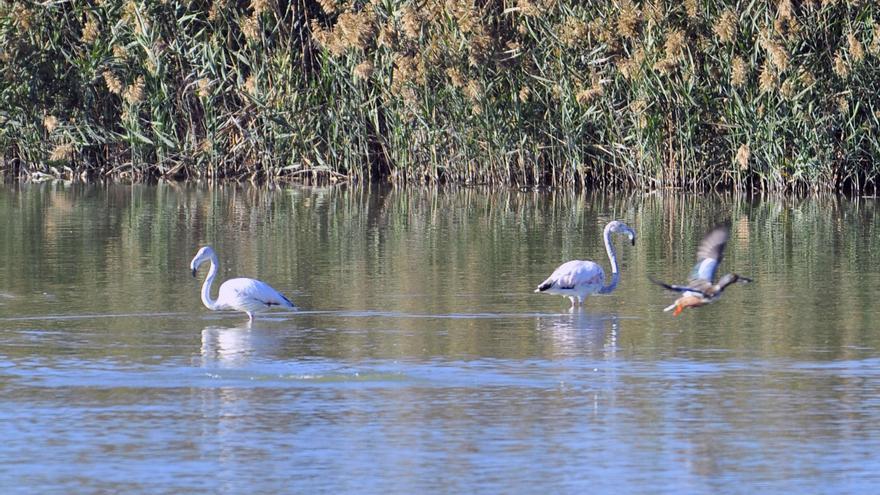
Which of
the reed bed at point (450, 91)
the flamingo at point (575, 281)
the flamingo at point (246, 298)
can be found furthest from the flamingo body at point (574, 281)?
the reed bed at point (450, 91)

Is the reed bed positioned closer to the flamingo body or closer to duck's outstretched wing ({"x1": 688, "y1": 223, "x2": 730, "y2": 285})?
the flamingo body

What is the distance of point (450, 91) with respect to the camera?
2489 cm

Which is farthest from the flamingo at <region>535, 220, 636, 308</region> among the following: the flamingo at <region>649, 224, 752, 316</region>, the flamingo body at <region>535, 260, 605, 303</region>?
the flamingo at <region>649, 224, 752, 316</region>

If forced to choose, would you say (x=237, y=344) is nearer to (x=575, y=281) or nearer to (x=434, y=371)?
(x=434, y=371)

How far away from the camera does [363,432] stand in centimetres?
814

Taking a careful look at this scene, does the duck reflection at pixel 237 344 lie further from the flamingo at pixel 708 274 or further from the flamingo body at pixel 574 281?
the flamingo at pixel 708 274

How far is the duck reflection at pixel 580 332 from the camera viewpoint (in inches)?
410

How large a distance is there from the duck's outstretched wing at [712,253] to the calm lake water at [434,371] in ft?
1.45

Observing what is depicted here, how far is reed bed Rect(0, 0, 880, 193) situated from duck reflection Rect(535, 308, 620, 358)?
10531mm

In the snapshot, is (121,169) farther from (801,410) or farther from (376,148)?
(801,410)

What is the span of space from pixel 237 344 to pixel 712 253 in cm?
318

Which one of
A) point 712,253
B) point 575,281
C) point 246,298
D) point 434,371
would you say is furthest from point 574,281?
point 434,371

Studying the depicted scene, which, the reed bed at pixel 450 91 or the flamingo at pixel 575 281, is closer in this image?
the flamingo at pixel 575 281

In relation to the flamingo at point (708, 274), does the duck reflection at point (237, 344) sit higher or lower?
lower
